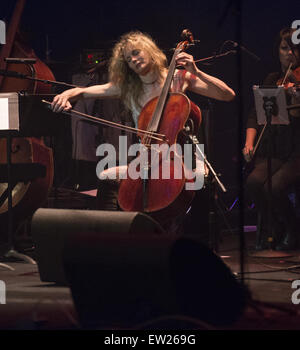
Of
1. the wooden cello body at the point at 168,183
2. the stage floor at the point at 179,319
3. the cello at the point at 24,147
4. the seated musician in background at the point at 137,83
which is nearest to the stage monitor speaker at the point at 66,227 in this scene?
the stage floor at the point at 179,319

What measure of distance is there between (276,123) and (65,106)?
139 centimetres

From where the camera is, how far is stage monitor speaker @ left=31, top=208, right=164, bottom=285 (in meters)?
2.35

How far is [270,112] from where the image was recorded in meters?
3.94

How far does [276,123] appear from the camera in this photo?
412 centimetres

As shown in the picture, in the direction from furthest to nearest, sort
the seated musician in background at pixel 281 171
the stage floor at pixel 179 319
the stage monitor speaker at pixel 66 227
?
1. the seated musician in background at pixel 281 171
2. the stage monitor speaker at pixel 66 227
3. the stage floor at pixel 179 319

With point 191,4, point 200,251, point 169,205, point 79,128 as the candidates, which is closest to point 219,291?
point 200,251

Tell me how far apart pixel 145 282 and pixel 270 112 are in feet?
7.36

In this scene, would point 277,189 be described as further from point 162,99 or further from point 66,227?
point 66,227

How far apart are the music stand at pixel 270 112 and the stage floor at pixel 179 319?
0.07m

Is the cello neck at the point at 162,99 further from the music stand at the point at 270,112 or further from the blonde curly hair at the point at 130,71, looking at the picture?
the music stand at the point at 270,112

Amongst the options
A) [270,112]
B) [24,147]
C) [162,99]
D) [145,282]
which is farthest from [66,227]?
[270,112]

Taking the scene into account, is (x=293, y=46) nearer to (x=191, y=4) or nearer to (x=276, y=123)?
(x=276, y=123)

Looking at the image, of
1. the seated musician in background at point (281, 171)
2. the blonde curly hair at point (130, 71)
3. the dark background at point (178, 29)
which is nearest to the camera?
the blonde curly hair at point (130, 71)

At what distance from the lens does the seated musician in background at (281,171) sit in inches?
171
